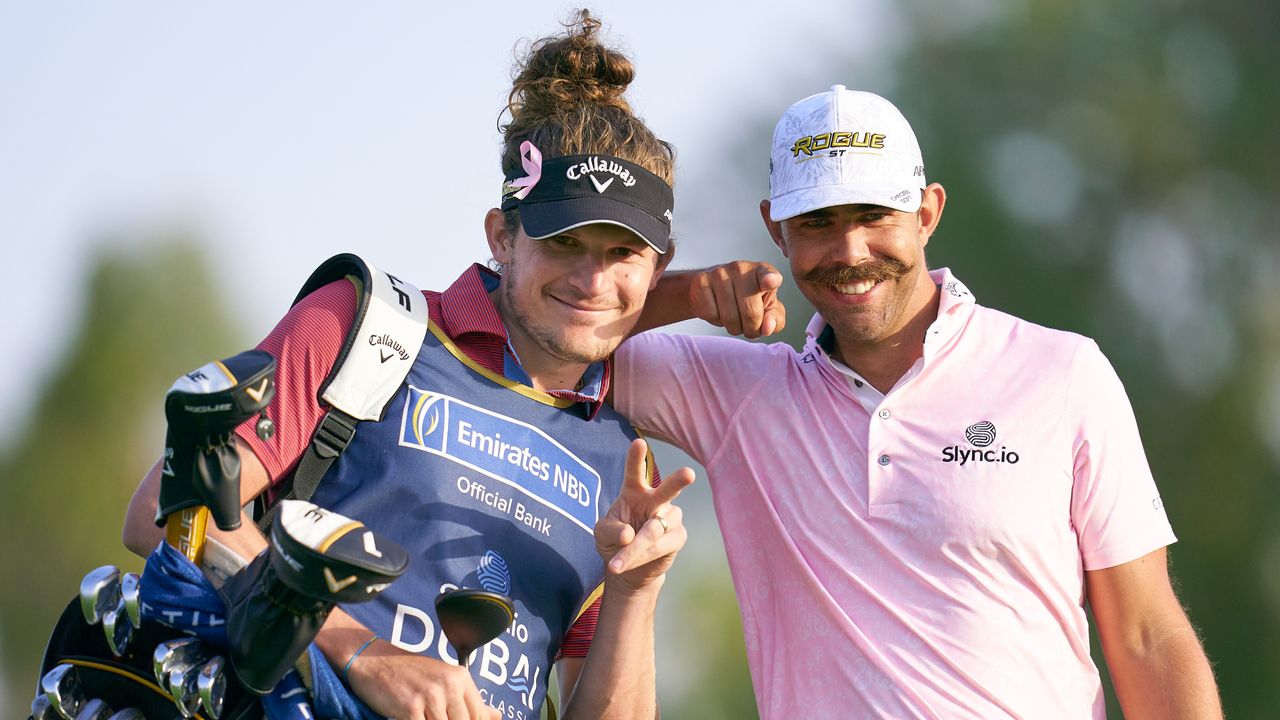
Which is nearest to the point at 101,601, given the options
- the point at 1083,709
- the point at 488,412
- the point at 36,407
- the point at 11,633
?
the point at 488,412

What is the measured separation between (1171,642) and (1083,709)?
0.34 m

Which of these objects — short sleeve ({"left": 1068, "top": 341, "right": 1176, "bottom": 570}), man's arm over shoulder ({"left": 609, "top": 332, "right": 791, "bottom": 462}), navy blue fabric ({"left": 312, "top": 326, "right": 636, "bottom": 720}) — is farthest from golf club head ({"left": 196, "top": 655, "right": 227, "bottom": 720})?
short sleeve ({"left": 1068, "top": 341, "right": 1176, "bottom": 570})

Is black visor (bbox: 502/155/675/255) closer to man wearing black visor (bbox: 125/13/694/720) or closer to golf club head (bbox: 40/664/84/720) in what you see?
man wearing black visor (bbox: 125/13/694/720)

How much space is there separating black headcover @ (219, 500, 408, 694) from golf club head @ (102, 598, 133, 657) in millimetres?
245

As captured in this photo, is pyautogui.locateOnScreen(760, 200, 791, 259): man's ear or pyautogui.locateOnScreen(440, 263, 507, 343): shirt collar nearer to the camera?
pyautogui.locateOnScreen(440, 263, 507, 343): shirt collar

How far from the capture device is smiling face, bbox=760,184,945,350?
4.34 metres

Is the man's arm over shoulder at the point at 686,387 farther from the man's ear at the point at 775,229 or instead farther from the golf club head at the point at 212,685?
the golf club head at the point at 212,685

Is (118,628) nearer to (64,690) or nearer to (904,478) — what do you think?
(64,690)

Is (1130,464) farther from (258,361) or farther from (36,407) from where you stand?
(36,407)

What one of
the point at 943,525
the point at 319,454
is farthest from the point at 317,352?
the point at 943,525

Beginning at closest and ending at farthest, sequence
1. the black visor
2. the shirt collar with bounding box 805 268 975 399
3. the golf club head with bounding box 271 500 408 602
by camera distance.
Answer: the golf club head with bounding box 271 500 408 602
the black visor
the shirt collar with bounding box 805 268 975 399

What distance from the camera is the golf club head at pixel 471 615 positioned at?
3.26 m

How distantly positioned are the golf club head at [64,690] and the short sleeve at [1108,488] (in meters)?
2.82

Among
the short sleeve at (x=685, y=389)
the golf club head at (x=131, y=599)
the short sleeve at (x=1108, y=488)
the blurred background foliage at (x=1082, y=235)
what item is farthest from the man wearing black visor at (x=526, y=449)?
the blurred background foliage at (x=1082, y=235)
